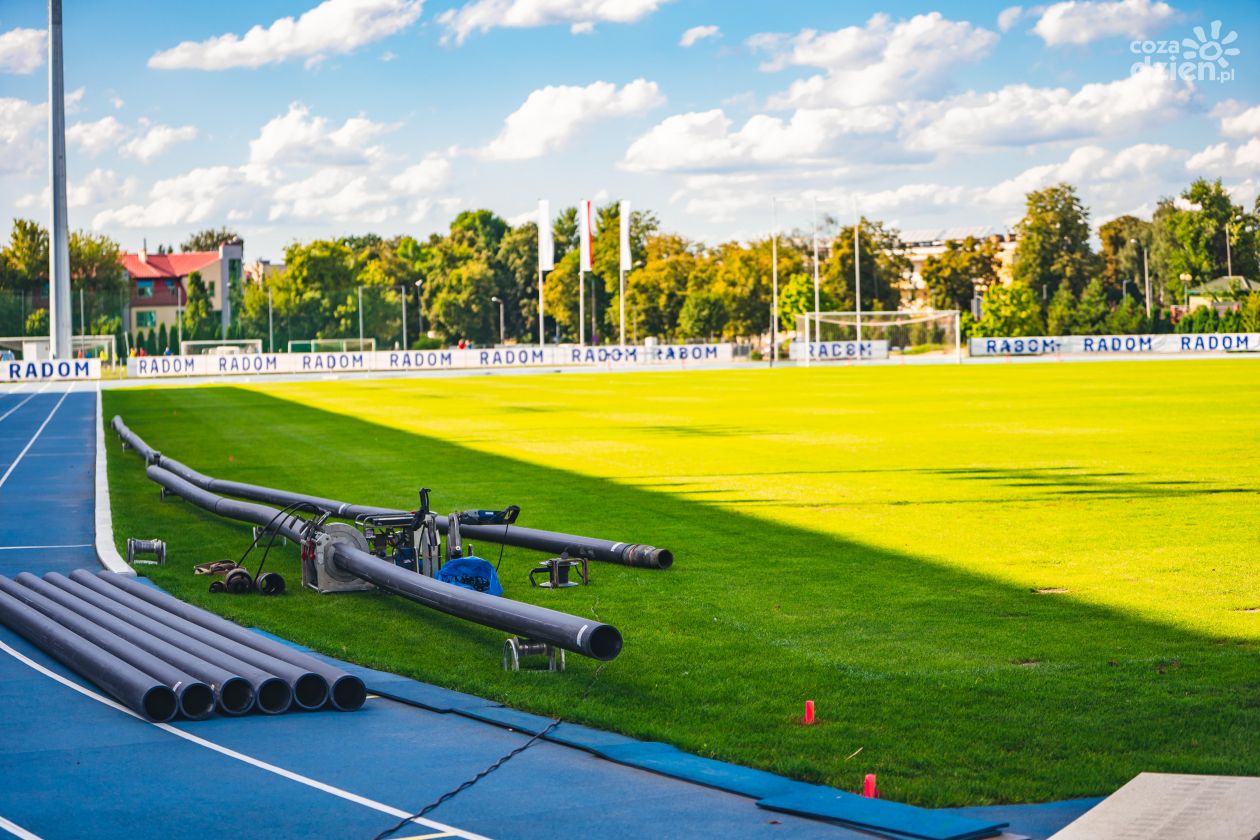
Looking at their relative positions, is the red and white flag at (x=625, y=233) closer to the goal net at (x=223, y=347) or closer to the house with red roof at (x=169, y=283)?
the goal net at (x=223, y=347)

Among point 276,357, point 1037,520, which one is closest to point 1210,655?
point 1037,520

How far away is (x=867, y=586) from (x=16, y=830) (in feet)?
27.4

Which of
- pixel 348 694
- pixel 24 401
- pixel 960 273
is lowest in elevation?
pixel 348 694

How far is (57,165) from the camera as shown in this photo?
6519cm

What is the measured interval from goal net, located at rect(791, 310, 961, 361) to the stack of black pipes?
84.3 meters

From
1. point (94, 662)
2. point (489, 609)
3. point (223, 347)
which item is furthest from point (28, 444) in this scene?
point (223, 347)

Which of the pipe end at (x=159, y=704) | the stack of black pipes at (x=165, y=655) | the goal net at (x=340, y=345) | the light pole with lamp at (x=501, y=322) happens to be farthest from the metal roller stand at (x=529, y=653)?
the light pole with lamp at (x=501, y=322)

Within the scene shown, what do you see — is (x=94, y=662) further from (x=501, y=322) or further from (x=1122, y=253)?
(x=1122, y=253)

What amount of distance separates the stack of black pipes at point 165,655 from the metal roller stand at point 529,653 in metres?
1.33

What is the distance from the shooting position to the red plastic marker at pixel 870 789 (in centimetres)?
723

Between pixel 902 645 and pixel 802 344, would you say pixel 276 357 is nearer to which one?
pixel 802 344

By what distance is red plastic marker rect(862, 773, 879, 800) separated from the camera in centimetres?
723

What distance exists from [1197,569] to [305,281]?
134717mm

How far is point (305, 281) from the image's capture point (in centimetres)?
14225
